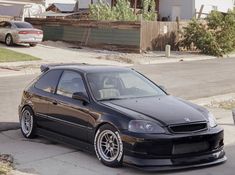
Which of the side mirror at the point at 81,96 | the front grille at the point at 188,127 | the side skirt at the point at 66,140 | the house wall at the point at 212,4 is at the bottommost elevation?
the side skirt at the point at 66,140

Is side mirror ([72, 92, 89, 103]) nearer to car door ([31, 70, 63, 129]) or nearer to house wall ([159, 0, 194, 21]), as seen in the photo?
car door ([31, 70, 63, 129])

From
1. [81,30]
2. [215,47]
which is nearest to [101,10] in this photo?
[81,30]

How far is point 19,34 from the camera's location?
3017 centimetres

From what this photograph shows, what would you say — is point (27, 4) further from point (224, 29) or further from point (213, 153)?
point (213, 153)

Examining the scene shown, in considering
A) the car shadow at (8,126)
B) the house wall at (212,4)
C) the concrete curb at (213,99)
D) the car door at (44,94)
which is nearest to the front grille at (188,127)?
the car door at (44,94)

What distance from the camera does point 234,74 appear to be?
847 inches

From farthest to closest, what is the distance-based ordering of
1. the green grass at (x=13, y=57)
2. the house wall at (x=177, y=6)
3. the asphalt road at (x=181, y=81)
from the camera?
the house wall at (x=177, y=6), the green grass at (x=13, y=57), the asphalt road at (x=181, y=81)

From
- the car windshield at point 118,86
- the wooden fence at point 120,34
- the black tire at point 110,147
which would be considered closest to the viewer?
the black tire at point 110,147

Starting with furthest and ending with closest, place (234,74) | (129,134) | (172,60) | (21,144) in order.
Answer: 1. (172,60)
2. (234,74)
3. (21,144)
4. (129,134)

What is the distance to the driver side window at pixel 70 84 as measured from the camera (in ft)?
26.8

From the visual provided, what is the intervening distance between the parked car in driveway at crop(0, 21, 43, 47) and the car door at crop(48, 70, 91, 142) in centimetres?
2226

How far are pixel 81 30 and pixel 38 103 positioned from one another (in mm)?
25831

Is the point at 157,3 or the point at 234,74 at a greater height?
the point at 157,3

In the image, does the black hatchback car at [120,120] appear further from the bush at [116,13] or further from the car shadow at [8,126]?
the bush at [116,13]
